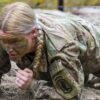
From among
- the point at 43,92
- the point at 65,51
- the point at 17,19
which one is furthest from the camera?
the point at 43,92

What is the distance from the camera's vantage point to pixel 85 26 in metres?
4.07

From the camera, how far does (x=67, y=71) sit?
3.70 meters

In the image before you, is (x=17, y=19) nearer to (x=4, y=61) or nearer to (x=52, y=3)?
(x=4, y=61)

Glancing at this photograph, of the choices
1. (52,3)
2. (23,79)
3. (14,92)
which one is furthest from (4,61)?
(52,3)

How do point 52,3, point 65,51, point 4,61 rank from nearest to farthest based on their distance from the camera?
point 65,51, point 4,61, point 52,3

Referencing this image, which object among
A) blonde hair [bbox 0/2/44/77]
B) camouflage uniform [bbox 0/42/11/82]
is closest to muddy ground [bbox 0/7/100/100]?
camouflage uniform [bbox 0/42/11/82]

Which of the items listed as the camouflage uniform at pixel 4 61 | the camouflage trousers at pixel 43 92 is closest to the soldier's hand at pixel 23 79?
the camouflage uniform at pixel 4 61

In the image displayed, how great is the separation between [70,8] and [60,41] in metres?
5.04

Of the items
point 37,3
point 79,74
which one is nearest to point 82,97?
point 79,74

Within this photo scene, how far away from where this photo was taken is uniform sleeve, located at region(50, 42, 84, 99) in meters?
3.69

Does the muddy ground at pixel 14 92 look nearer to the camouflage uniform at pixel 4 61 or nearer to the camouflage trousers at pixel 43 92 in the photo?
the camouflage trousers at pixel 43 92

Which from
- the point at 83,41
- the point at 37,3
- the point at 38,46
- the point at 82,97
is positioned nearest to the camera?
the point at 38,46

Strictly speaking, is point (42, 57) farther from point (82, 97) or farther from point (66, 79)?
point (82, 97)

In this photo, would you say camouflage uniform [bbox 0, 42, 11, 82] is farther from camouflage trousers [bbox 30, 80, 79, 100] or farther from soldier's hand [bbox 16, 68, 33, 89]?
soldier's hand [bbox 16, 68, 33, 89]
